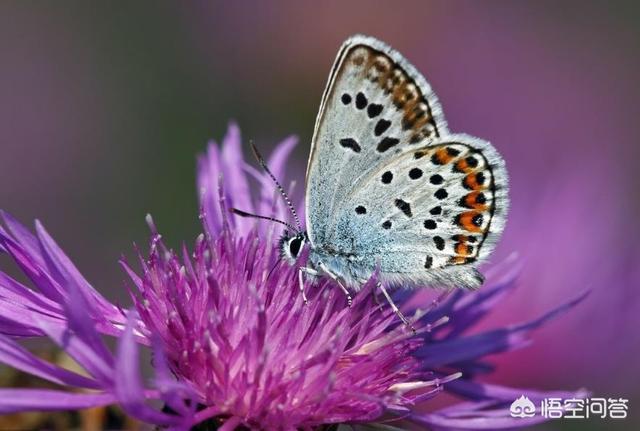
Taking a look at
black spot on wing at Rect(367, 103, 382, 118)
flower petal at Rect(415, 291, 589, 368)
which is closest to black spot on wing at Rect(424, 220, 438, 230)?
black spot on wing at Rect(367, 103, 382, 118)

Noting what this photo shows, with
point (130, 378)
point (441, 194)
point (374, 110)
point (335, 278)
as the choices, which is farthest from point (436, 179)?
point (130, 378)

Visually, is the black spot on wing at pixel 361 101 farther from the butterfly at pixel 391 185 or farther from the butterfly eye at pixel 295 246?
the butterfly eye at pixel 295 246

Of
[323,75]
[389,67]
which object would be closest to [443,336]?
[389,67]

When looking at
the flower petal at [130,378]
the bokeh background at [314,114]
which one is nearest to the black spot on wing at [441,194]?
the flower petal at [130,378]

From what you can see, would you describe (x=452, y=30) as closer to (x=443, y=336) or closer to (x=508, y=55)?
(x=508, y=55)

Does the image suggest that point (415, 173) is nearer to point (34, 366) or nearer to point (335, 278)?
point (335, 278)

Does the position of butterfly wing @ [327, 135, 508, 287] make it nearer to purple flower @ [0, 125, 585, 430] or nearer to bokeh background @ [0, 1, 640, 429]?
purple flower @ [0, 125, 585, 430]
